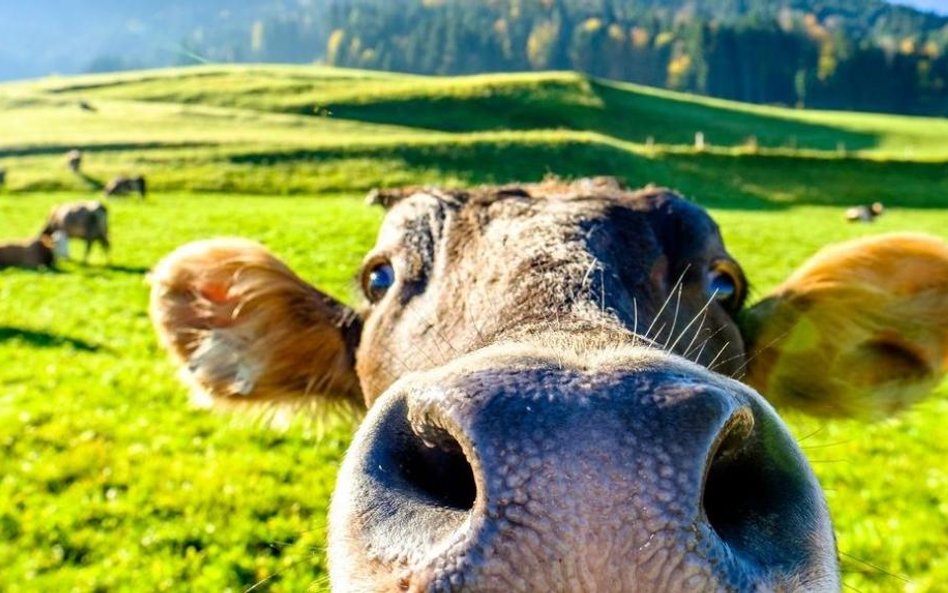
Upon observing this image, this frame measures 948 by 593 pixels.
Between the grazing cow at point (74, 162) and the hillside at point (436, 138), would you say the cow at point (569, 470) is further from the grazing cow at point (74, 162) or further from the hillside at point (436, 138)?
the grazing cow at point (74, 162)

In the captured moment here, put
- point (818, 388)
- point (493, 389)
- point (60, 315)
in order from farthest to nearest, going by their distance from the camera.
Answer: point (60, 315), point (818, 388), point (493, 389)

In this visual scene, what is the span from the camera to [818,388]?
4547 millimetres

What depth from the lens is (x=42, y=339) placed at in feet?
42.4

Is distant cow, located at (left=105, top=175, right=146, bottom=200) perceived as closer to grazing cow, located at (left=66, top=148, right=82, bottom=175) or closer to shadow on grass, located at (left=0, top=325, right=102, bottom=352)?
grazing cow, located at (left=66, top=148, right=82, bottom=175)

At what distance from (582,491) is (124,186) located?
37.1 metres

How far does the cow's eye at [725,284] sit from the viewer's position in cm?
368

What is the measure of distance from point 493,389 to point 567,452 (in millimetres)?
220

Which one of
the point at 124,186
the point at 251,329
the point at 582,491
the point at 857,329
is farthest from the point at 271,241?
the point at 582,491

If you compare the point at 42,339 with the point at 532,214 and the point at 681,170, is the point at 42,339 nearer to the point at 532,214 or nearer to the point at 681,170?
the point at 532,214

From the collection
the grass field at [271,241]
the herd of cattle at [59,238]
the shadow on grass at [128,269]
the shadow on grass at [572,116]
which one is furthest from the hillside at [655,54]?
the shadow on grass at [128,269]

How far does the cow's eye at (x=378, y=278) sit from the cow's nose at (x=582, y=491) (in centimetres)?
177

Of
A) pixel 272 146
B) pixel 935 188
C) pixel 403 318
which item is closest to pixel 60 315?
pixel 403 318

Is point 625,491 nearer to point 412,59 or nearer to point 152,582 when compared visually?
point 152,582

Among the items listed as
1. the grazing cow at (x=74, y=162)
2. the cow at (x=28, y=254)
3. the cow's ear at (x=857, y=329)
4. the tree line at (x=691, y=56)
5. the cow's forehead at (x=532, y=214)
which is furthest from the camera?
the tree line at (x=691, y=56)
